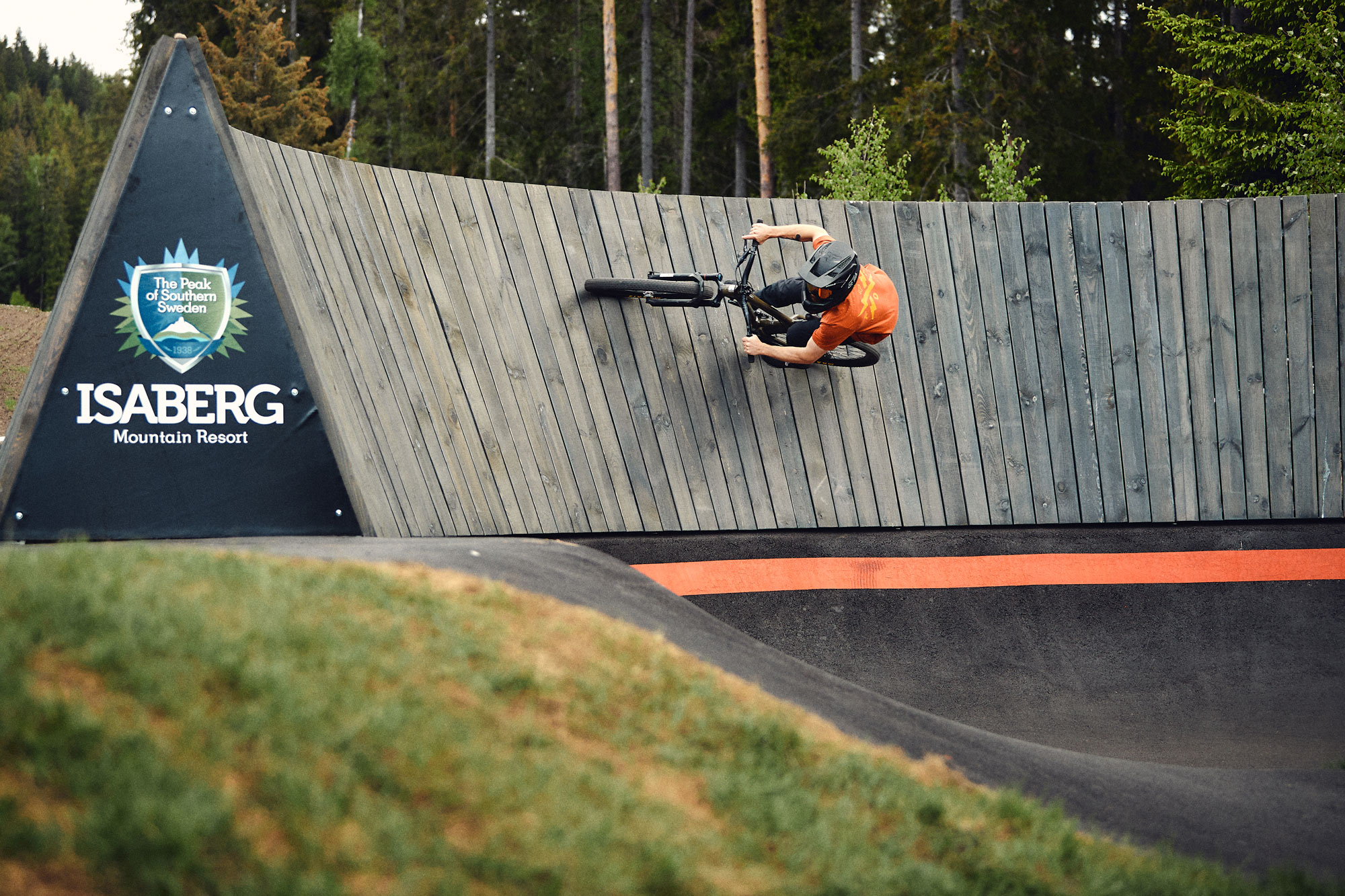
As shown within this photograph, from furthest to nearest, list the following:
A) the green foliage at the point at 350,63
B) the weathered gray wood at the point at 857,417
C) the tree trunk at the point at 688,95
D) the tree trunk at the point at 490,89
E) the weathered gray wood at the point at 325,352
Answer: the green foliage at the point at 350,63 → the tree trunk at the point at 490,89 → the tree trunk at the point at 688,95 → the weathered gray wood at the point at 857,417 → the weathered gray wood at the point at 325,352

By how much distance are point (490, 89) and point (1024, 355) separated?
28.6m

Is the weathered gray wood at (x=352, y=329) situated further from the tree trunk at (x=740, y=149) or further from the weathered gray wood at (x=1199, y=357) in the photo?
the tree trunk at (x=740, y=149)

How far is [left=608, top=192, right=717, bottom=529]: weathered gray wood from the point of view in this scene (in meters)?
7.44

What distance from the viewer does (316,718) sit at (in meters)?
2.77

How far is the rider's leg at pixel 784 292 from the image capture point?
717 centimetres

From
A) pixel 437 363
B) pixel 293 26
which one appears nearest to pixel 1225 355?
pixel 437 363

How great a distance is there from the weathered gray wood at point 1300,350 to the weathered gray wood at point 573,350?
5.77 meters

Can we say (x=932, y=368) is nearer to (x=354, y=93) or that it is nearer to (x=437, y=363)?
(x=437, y=363)

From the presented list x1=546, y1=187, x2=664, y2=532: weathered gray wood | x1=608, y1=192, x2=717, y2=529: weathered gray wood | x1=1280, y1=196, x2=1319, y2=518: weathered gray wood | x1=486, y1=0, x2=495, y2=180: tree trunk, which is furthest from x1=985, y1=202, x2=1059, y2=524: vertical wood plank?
x1=486, y1=0, x2=495, y2=180: tree trunk

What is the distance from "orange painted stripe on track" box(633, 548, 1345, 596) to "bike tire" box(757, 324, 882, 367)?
164 centimetres

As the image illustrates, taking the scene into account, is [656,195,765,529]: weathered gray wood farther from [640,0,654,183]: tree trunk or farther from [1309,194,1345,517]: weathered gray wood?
[640,0,654,183]: tree trunk

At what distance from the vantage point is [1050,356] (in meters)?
7.82

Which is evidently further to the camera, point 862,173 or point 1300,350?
point 862,173

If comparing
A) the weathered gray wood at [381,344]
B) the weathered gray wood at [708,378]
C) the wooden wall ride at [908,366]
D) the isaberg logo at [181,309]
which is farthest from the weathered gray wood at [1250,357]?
the isaberg logo at [181,309]
